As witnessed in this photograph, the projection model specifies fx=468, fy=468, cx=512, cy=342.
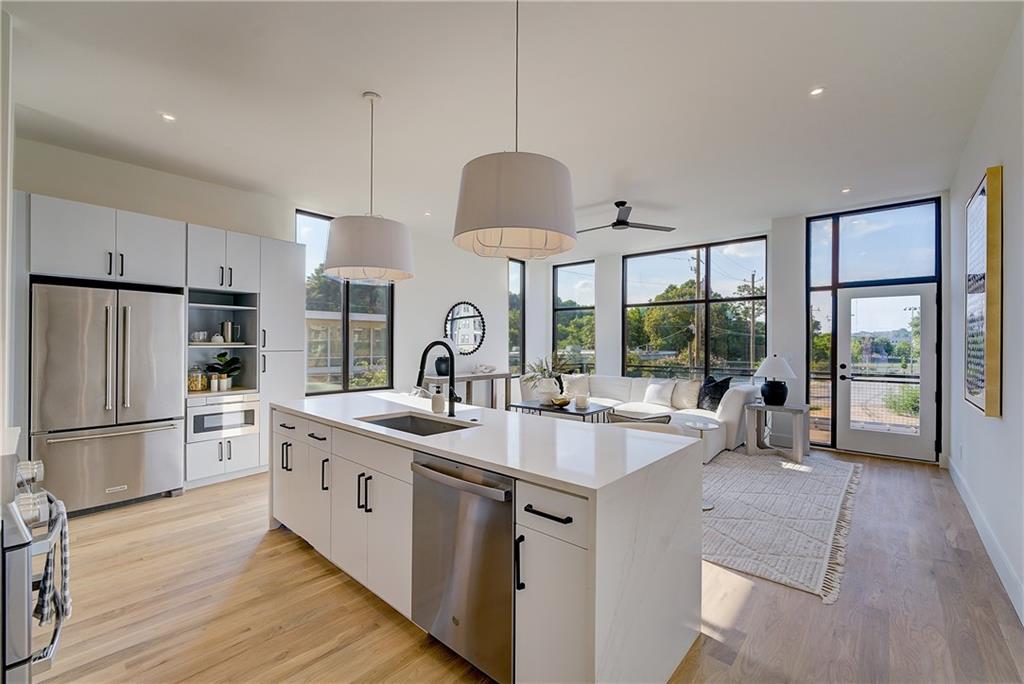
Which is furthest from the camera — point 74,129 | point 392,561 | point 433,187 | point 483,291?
point 483,291

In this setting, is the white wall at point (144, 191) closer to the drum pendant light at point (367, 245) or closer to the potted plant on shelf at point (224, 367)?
the potted plant on shelf at point (224, 367)

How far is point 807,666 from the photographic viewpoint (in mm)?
1894

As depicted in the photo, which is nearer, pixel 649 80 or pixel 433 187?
pixel 649 80

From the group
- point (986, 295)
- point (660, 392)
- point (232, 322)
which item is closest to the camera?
point (986, 295)

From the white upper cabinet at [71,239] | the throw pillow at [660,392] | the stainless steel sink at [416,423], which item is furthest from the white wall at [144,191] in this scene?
the throw pillow at [660,392]

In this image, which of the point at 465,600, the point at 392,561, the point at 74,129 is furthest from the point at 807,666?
the point at 74,129

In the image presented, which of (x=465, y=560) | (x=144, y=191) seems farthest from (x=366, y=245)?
(x=144, y=191)

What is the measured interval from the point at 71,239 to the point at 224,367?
1524 millimetres

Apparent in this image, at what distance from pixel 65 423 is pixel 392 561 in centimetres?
290

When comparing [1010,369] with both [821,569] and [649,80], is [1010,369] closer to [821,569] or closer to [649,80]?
[821,569]

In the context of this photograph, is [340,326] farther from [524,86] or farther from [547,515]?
[547,515]

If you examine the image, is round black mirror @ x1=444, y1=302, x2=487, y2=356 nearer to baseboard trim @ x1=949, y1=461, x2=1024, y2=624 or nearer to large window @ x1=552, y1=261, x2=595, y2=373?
large window @ x1=552, y1=261, x2=595, y2=373

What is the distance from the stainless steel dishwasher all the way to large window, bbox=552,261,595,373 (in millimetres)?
6073

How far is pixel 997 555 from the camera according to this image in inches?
103
